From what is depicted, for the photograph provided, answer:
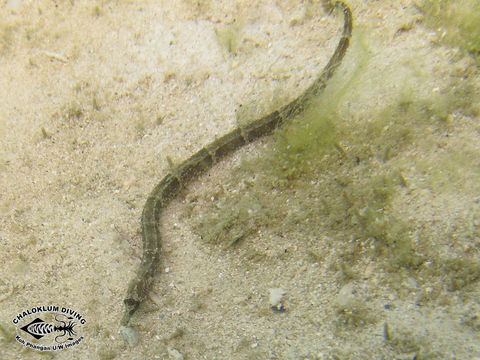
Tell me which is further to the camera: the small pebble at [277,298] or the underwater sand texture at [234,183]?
the small pebble at [277,298]

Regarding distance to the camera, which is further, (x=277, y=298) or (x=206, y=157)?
(x=206, y=157)

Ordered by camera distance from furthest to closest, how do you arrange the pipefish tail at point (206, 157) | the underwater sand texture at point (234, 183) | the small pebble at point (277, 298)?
1. the pipefish tail at point (206, 157)
2. the small pebble at point (277, 298)
3. the underwater sand texture at point (234, 183)

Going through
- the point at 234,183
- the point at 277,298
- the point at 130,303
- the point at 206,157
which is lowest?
the point at 277,298

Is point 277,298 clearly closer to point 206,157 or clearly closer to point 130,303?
point 130,303

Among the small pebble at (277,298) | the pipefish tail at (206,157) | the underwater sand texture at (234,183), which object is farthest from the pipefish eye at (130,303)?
the small pebble at (277,298)

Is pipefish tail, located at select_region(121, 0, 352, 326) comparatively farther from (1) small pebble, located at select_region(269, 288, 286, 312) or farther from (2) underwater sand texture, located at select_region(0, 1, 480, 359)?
(1) small pebble, located at select_region(269, 288, 286, 312)

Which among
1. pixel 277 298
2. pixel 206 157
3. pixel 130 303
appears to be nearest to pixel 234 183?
pixel 206 157

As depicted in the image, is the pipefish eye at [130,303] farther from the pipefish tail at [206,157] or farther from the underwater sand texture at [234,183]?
the pipefish tail at [206,157]

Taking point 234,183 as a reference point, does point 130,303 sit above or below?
below

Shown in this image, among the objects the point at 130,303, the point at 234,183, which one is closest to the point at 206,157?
the point at 234,183
